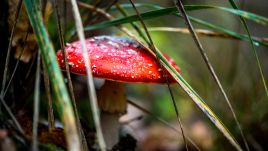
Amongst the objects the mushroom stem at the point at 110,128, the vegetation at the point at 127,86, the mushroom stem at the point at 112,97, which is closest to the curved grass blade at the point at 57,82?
the vegetation at the point at 127,86

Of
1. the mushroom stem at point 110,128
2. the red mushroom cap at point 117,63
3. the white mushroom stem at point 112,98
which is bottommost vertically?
the mushroom stem at point 110,128

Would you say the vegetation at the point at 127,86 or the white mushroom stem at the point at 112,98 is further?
the white mushroom stem at the point at 112,98

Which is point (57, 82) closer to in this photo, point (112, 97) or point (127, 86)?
point (112, 97)

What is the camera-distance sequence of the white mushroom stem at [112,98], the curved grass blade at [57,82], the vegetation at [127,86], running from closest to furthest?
the curved grass blade at [57,82], the vegetation at [127,86], the white mushroom stem at [112,98]

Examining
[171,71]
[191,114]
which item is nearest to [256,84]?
[191,114]

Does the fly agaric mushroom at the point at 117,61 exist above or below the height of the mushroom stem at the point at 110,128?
above

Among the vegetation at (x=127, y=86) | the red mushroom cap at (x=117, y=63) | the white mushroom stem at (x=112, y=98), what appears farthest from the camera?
the white mushroom stem at (x=112, y=98)

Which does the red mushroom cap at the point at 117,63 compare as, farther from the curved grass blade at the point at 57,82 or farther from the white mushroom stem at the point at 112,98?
the curved grass blade at the point at 57,82
